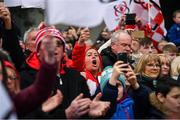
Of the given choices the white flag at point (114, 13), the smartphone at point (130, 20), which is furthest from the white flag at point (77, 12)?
the smartphone at point (130, 20)

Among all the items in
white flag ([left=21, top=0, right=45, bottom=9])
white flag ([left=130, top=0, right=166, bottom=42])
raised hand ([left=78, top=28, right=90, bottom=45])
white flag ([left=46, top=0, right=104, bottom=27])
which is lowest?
white flag ([left=130, top=0, right=166, bottom=42])

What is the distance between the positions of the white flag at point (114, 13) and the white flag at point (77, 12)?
249 centimetres

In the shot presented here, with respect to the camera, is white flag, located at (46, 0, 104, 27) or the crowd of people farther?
white flag, located at (46, 0, 104, 27)

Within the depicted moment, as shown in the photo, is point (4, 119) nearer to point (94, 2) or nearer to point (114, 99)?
point (114, 99)

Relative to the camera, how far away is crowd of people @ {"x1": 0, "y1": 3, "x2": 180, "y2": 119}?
325cm

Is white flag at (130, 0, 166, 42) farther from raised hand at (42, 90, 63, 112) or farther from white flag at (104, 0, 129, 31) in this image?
raised hand at (42, 90, 63, 112)

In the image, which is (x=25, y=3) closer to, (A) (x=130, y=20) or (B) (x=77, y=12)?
(A) (x=130, y=20)

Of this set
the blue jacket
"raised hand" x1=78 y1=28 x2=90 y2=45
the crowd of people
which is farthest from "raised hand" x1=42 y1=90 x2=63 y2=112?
the blue jacket

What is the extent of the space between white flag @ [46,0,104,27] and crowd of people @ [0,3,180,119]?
0.13m

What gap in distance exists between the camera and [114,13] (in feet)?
25.0

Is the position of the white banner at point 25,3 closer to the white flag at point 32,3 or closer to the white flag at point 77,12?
the white flag at point 32,3

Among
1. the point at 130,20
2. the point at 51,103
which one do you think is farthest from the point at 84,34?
the point at 130,20

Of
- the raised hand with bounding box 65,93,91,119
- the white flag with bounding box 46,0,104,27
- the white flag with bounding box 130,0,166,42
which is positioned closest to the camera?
the raised hand with bounding box 65,93,91,119

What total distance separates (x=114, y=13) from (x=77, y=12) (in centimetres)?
294
